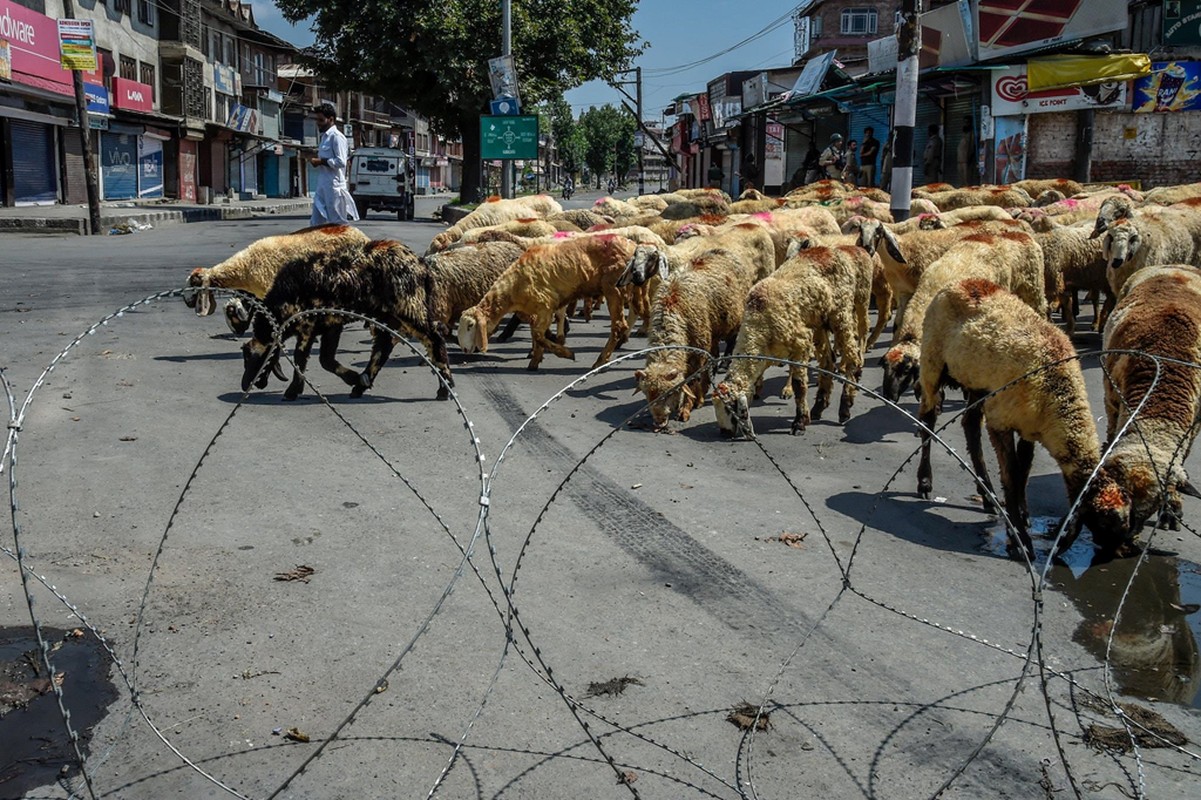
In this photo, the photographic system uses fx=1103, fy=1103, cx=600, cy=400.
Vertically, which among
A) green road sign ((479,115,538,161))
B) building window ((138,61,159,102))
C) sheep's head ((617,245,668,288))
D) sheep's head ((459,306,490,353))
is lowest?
sheep's head ((459,306,490,353))

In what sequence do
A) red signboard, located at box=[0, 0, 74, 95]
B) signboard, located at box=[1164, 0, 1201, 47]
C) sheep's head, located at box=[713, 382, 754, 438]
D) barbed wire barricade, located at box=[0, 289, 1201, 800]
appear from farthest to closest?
red signboard, located at box=[0, 0, 74, 95] → signboard, located at box=[1164, 0, 1201, 47] → sheep's head, located at box=[713, 382, 754, 438] → barbed wire barricade, located at box=[0, 289, 1201, 800]

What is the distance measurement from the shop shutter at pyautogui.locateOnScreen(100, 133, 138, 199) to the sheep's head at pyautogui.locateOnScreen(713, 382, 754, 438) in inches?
1751

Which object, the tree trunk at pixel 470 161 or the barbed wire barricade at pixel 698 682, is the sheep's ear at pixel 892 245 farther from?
the tree trunk at pixel 470 161

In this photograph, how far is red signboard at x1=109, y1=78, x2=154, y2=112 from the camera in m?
46.3

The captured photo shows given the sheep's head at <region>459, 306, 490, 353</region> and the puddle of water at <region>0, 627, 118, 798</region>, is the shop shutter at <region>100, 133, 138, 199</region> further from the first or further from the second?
the puddle of water at <region>0, 627, 118, 798</region>

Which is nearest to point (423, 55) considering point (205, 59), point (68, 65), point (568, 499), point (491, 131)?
point (491, 131)

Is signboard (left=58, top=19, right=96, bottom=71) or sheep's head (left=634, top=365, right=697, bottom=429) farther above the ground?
signboard (left=58, top=19, right=96, bottom=71)

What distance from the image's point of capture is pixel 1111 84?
21.3 metres

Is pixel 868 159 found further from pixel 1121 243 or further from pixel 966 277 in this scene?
pixel 966 277

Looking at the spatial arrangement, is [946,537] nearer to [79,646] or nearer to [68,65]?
[79,646]

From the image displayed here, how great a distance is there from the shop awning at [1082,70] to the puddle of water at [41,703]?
21.0m

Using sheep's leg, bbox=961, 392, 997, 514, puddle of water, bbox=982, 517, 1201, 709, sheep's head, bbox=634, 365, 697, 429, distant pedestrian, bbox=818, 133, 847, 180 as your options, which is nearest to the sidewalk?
distant pedestrian, bbox=818, 133, 847, 180

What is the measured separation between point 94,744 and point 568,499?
3463 mm

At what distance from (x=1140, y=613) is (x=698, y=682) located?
2451 mm
